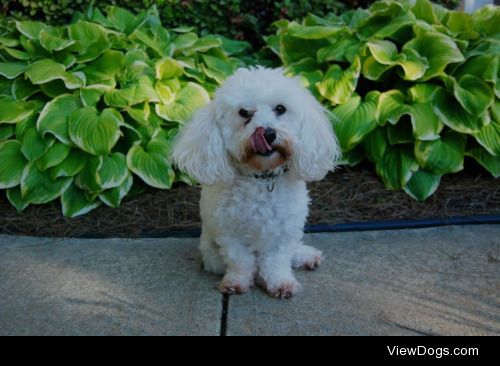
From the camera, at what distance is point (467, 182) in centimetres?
432

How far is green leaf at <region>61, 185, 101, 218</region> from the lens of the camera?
407cm

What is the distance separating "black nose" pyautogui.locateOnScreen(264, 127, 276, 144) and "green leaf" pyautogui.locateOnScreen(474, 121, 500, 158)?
2.09 metres

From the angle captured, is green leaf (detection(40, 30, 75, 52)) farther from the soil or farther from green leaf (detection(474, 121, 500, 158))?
green leaf (detection(474, 121, 500, 158))

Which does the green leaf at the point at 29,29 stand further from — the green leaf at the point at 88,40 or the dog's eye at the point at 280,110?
the dog's eye at the point at 280,110

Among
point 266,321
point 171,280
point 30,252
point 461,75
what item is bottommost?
point 30,252

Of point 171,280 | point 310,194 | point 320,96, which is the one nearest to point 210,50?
point 320,96

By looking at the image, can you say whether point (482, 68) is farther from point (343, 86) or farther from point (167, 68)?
point (167, 68)

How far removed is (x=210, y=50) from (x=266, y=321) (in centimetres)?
279

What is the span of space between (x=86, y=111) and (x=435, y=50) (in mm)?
2566

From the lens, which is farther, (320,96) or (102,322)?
(320,96)

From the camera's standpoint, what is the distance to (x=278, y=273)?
302 cm

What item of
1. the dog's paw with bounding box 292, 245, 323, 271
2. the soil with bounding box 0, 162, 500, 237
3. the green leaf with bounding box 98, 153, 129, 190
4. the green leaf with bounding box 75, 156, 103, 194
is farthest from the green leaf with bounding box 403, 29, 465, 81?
the green leaf with bounding box 75, 156, 103, 194

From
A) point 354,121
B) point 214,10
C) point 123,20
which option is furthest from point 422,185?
point 123,20
